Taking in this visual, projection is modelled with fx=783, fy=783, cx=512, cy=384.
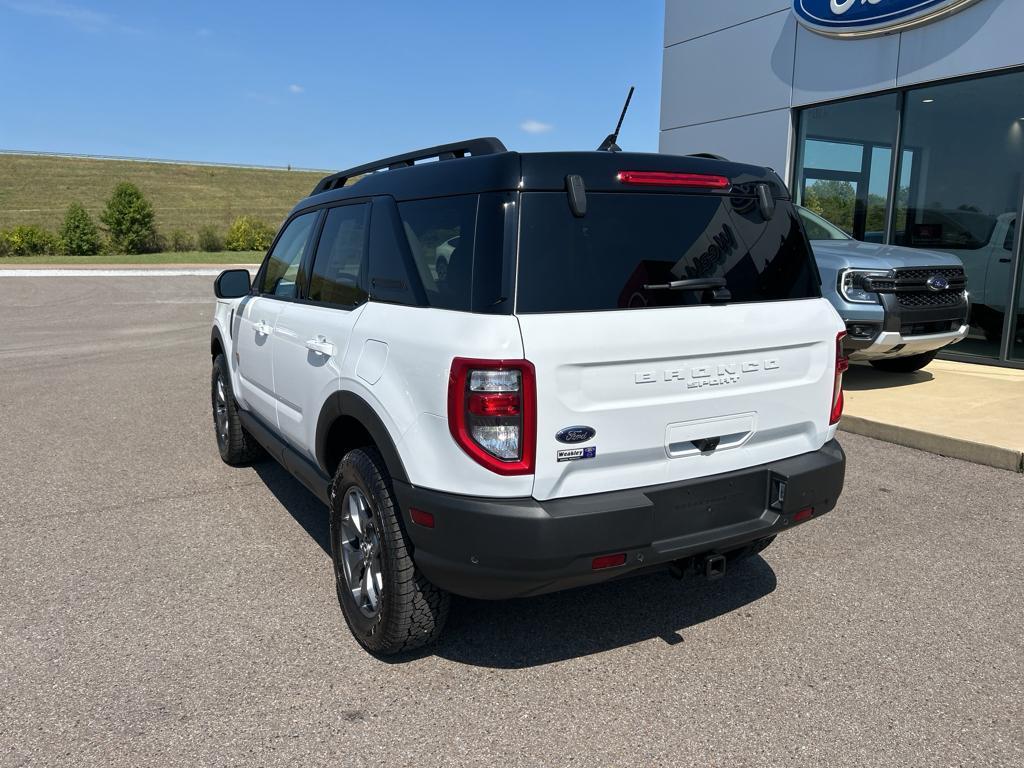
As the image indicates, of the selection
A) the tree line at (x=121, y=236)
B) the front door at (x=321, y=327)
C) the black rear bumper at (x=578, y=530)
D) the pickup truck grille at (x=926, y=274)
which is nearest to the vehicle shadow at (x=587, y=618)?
the black rear bumper at (x=578, y=530)

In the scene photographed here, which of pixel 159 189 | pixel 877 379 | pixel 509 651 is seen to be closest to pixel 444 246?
pixel 509 651

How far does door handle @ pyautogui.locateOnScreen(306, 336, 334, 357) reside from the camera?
3.31 m

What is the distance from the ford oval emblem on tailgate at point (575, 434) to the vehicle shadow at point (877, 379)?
616 cm

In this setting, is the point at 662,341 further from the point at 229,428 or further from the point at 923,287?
the point at 923,287

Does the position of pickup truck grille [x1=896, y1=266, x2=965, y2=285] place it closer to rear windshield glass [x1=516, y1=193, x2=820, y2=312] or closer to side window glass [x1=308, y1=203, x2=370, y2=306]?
rear windshield glass [x1=516, y1=193, x2=820, y2=312]

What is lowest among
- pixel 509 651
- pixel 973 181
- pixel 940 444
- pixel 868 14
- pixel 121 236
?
pixel 509 651

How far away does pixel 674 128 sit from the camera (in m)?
13.4

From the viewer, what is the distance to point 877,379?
839cm

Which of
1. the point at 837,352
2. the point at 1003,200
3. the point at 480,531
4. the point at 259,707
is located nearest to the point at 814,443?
the point at 837,352

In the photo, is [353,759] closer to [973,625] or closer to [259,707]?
[259,707]

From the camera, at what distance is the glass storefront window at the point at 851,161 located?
10.4m

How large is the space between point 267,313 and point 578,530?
2521mm

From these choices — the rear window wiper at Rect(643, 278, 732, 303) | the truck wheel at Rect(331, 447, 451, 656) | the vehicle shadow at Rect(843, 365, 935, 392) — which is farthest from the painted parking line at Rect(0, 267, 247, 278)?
the rear window wiper at Rect(643, 278, 732, 303)

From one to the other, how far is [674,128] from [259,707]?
12548mm
